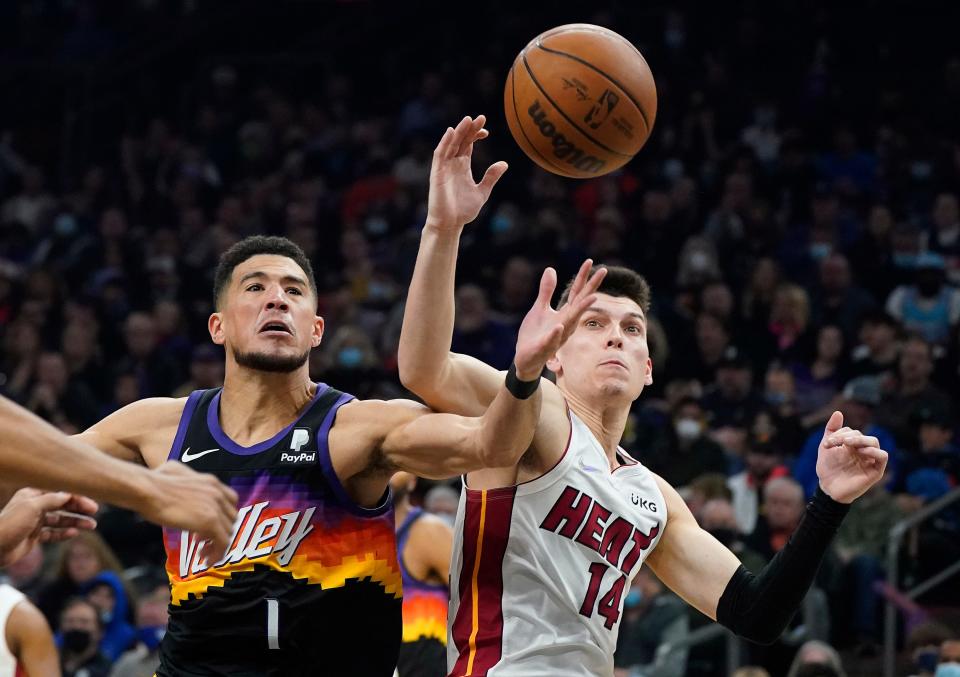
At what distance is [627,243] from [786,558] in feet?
26.0

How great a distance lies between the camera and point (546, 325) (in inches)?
165

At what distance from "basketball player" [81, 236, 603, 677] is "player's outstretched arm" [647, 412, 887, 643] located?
1.09m

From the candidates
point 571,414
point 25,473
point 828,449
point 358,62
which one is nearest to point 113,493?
point 25,473

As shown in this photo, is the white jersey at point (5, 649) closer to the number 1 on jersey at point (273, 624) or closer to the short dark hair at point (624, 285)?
the number 1 on jersey at point (273, 624)

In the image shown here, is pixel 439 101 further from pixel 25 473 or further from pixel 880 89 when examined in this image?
pixel 25 473

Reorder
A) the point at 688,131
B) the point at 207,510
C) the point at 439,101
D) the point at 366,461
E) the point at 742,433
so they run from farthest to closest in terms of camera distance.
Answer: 1. the point at 439,101
2. the point at 688,131
3. the point at 742,433
4. the point at 366,461
5. the point at 207,510

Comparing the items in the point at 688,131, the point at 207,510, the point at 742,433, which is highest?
the point at 207,510

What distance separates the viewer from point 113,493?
3.44 m

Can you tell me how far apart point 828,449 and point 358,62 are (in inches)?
526

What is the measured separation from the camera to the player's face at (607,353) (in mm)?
5000

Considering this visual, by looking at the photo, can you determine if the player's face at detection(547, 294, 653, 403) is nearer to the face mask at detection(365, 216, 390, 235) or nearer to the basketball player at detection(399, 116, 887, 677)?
the basketball player at detection(399, 116, 887, 677)

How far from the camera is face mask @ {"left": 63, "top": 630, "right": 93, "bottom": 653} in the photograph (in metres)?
8.95

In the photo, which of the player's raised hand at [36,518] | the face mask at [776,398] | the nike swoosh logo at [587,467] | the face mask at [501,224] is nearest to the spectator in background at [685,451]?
the face mask at [776,398]

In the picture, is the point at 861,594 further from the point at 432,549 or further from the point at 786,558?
the point at 786,558
